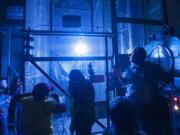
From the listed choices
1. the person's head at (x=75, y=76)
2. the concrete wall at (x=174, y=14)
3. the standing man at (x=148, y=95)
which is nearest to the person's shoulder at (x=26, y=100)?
the person's head at (x=75, y=76)

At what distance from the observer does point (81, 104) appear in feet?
17.3

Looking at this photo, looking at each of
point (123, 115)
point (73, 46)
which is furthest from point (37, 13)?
point (123, 115)

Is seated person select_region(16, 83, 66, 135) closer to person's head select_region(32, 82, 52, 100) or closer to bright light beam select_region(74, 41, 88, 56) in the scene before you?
person's head select_region(32, 82, 52, 100)

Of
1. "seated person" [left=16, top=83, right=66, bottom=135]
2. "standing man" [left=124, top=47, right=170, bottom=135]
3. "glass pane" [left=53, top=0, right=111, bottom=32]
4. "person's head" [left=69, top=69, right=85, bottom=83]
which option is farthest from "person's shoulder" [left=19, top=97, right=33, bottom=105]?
"glass pane" [left=53, top=0, right=111, bottom=32]

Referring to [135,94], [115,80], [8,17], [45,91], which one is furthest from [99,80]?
[8,17]

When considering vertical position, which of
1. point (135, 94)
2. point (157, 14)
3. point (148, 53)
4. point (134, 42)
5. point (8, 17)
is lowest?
point (135, 94)

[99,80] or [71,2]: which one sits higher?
[71,2]

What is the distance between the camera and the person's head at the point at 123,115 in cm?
194

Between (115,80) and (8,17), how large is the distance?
32.0ft

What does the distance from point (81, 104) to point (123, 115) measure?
11.2 feet

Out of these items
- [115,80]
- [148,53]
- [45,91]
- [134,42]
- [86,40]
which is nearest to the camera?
[45,91]

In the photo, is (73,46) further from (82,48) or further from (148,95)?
(148,95)

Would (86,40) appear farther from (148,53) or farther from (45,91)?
(45,91)

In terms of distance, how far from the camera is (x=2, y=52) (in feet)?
43.3
